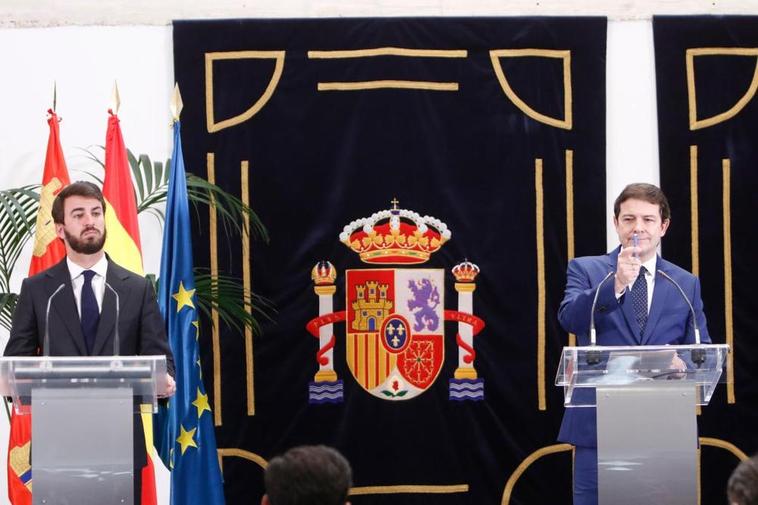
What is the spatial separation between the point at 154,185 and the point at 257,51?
88cm

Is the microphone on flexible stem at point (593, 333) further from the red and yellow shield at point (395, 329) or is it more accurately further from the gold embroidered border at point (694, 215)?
the gold embroidered border at point (694, 215)

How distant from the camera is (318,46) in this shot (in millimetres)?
6484

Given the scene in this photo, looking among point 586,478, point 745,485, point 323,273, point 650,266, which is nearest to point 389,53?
point 323,273

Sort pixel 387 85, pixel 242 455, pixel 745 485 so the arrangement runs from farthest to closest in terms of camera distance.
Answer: pixel 387 85 < pixel 242 455 < pixel 745 485

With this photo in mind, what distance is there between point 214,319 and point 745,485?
4305 mm

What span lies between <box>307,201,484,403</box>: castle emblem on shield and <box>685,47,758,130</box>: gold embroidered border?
1407mm

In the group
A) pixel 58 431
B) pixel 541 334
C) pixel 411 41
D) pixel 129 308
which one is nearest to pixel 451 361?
pixel 541 334

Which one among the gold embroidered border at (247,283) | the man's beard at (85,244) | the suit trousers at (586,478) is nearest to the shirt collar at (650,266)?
the suit trousers at (586,478)

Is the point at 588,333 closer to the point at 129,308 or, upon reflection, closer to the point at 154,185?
the point at 129,308

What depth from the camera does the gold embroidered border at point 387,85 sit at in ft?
21.3

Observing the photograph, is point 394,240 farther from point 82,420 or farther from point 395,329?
point 82,420

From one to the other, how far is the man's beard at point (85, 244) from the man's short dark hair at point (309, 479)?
6.85ft

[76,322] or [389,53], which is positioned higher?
[389,53]

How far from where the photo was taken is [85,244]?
450 cm
